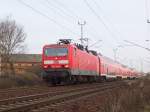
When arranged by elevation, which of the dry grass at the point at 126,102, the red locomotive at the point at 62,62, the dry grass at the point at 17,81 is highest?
the red locomotive at the point at 62,62

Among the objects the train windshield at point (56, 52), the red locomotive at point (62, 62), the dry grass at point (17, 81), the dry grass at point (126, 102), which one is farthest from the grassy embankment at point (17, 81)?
the dry grass at point (126, 102)

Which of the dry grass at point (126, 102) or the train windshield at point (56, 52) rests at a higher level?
the train windshield at point (56, 52)

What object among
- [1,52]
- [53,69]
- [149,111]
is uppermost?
[1,52]

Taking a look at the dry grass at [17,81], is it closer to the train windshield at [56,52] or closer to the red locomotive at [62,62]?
the red locomotive at [62,62]

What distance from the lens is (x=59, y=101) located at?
56.1 feet

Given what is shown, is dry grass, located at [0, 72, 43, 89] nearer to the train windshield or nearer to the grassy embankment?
the grassy embankment

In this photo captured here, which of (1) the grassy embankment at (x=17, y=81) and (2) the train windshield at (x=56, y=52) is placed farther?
(1) the grassy embankment at (x=17, y=81)

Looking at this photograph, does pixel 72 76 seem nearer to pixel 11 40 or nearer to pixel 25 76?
pixel 25 76

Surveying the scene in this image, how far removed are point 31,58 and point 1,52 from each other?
47704 mm

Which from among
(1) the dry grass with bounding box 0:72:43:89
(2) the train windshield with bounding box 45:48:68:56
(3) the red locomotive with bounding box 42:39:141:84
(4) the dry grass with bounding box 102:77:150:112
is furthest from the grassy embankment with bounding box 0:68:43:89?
(4) the dry grass with bounding box 102:77:150:112

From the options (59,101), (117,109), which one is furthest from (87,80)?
(117,109)

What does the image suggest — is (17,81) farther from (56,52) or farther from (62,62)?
(62,62)

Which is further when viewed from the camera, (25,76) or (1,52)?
(1,52)

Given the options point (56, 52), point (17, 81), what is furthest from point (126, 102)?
point (17, 81)
